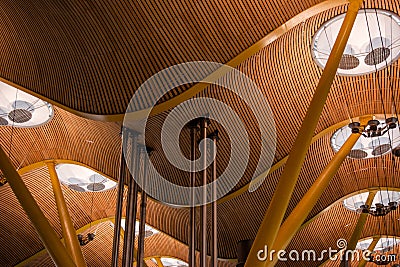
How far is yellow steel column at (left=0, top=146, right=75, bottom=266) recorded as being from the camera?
12.1 m

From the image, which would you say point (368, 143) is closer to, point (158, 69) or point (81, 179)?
point (158, 69)

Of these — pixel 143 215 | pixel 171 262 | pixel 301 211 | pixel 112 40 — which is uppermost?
pixel 171 262

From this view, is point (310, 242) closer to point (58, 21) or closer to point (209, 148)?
point (209, 148)

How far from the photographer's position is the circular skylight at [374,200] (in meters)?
23.7

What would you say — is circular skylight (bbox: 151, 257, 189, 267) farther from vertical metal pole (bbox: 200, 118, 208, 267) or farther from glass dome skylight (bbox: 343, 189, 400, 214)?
vertical metal pole (bbox: 200, 118, 208, 267)

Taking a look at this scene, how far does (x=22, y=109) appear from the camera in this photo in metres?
19.9

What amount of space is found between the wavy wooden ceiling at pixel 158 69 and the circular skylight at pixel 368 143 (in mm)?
299

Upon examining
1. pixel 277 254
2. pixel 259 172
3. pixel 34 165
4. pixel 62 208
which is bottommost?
pixel 277 254

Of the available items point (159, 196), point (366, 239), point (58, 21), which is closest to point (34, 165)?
point (159, 196)

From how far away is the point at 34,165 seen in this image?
69.7 feet

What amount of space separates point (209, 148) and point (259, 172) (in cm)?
206

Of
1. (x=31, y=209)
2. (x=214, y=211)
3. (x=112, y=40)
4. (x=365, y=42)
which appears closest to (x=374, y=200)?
(x=365, y=42)

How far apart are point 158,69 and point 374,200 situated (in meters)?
14.5

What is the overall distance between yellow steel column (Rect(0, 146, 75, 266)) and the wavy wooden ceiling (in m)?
3.37
